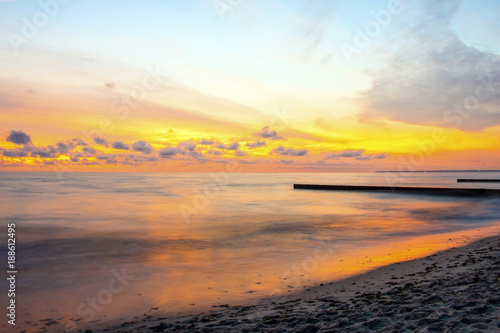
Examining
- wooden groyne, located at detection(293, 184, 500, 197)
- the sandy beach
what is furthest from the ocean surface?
wooden groyne, located at detection(293, 184, 500, 197)

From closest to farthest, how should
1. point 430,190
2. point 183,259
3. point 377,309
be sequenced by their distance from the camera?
point 377,309 → point 183,259 → point 430,190

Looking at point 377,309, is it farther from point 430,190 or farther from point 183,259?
point 430,190

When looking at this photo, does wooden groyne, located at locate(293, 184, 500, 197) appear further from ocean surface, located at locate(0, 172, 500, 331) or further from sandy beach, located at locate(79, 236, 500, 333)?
sandy beach, located at locate(79, 236, 500, 333)

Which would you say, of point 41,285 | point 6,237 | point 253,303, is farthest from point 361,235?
point 6,237

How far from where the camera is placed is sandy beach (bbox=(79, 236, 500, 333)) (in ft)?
19.5

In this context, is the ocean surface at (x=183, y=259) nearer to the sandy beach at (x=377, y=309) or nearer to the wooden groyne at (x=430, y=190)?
the sandy beach at (x=377, y=309)

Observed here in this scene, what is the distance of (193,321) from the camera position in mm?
7199

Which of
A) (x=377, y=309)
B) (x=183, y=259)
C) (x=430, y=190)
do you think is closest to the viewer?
(x=377, y=309)

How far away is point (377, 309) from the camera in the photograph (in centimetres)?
682

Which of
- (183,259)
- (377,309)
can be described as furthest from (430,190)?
(377,309)

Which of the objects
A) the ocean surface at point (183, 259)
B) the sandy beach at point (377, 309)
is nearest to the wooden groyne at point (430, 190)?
the ocean surface at point (183, 259)

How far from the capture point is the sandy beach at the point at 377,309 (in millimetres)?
5945

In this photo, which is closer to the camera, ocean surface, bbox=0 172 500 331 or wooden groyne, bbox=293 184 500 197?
ocean surface, bbox=0 172 500 331

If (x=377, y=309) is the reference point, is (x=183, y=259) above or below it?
below
